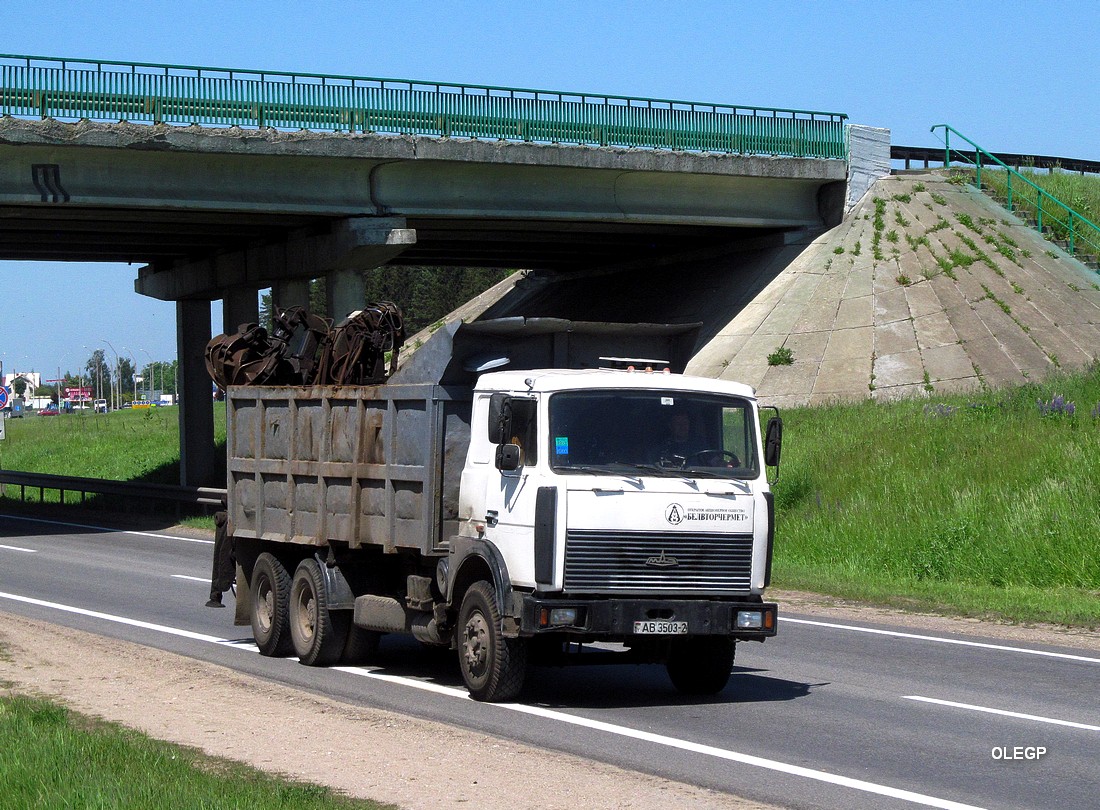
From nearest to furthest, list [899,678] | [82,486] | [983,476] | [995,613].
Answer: [899,678], [995,613], [983,476], [82,486]

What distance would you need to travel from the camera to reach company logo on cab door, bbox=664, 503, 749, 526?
10.2 m

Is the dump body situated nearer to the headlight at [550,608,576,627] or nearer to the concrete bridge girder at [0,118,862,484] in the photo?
the headlight at [550,608,576,627]

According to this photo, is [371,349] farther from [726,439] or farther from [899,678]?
[899,678]

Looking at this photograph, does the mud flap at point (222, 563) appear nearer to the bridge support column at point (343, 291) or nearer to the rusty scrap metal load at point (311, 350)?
the rusty scrap metal load at point (311, 350)

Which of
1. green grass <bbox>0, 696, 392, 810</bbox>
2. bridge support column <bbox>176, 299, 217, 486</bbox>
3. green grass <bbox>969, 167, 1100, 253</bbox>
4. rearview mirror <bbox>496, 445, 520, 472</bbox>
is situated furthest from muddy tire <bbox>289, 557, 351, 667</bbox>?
green grass <bbox>969, 167, 1100, 253</bbox>

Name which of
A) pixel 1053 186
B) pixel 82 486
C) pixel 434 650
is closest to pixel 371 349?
pixel 434 650

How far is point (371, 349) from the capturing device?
1367 centimetres

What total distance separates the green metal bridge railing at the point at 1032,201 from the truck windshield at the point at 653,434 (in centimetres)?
3174

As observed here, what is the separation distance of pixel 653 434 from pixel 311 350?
520 cm

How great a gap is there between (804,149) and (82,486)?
21370 millimetres

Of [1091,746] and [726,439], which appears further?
[726,439]

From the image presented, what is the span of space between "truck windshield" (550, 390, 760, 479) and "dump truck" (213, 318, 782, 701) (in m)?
0.01

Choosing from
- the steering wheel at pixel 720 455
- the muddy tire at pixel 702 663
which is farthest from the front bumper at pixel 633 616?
the steering wheel at pixel 720 455

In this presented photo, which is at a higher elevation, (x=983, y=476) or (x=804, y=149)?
(x=804, y=149)
